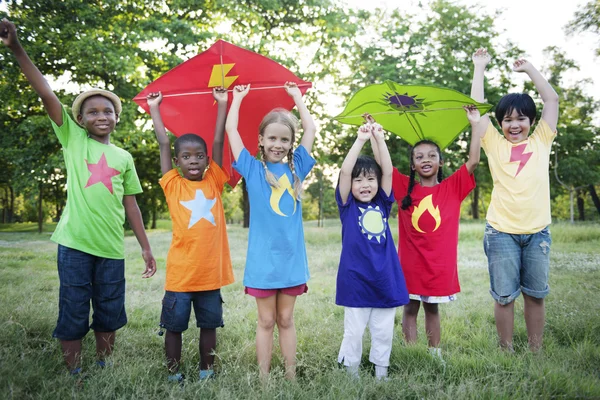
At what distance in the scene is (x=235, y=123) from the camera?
3.31 meters

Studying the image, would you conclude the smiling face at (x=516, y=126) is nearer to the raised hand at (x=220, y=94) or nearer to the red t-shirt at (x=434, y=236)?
the red t-shirt at (x=434, y=236)

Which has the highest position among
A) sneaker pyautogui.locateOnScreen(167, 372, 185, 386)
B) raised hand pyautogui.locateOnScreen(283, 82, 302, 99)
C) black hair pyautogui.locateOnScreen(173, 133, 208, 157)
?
raised hand pyautogui.locateOnScreen(283, 82, 302, 99)

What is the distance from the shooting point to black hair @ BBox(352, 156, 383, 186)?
3.36 meters

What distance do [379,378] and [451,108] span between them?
2368 millimetres

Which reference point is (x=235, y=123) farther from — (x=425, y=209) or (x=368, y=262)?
(x=425, y=209)

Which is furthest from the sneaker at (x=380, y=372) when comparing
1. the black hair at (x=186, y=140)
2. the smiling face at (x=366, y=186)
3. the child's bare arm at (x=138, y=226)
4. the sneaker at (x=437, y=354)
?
the black hair at (x=186, y=140)

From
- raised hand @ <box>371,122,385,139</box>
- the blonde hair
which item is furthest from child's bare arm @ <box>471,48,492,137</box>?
the blonde hair

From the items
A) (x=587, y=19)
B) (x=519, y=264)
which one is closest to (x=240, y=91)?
(x=519, y=264)

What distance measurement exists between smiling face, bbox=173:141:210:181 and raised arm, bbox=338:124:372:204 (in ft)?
3.76

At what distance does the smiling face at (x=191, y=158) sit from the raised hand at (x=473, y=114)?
231cm

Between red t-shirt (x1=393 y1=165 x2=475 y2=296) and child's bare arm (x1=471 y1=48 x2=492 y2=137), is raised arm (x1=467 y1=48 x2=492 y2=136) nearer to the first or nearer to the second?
child's bare arm (x1=471 y1=48 x2=492 y2=137)

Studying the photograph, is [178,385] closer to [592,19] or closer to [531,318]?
[531,318]

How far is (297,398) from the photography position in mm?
2756

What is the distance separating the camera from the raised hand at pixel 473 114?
366 centimetres
